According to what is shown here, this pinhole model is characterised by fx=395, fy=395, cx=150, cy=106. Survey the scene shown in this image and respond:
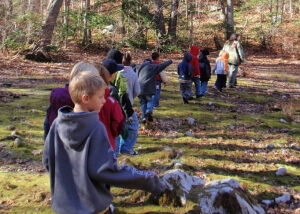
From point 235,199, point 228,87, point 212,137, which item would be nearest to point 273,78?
point 228,87

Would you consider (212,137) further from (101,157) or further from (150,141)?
(101,157)

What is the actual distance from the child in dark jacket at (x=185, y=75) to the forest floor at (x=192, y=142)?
0.33 m

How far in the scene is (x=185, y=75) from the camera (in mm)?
10359

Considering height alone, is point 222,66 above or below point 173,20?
below

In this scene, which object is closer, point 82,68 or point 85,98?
point 85,98

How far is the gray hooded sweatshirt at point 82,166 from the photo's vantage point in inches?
106

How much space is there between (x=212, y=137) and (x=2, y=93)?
19.3 feet

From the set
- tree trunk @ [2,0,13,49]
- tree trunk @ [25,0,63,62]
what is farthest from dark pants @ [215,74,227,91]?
tree trunk @ [2,0,13,49]

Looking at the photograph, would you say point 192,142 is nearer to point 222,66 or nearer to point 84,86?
point 84,86

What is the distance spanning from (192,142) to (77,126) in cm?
497

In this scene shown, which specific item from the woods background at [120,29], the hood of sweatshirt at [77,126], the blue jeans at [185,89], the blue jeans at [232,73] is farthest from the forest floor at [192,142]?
the woods background at [120,29]

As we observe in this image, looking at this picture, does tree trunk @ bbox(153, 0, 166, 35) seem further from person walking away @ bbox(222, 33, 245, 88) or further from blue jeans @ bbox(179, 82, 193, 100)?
blue jeans @ bbox(179, 82, 193, 100)

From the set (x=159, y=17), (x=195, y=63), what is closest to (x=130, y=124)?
(x=195, y=63)

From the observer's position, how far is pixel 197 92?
11570mm
